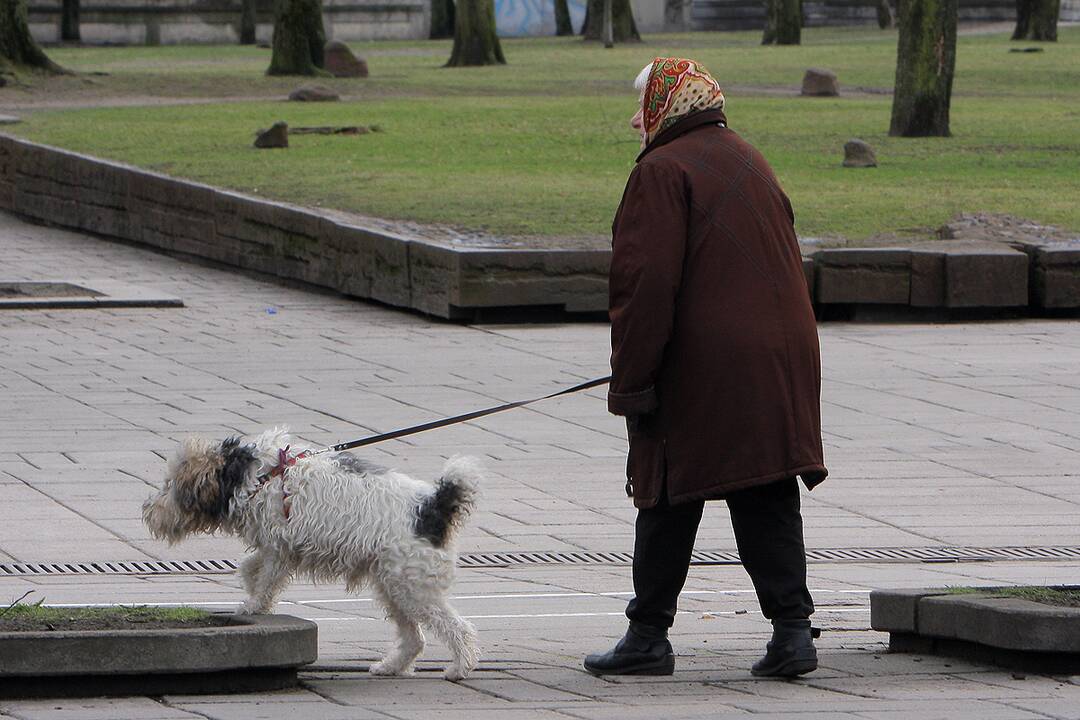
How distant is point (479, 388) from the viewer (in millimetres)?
11594

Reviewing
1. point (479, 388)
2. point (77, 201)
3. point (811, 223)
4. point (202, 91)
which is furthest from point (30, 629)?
point (202, 91)

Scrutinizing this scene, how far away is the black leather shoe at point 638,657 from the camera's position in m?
5.84

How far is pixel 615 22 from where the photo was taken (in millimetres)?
54250

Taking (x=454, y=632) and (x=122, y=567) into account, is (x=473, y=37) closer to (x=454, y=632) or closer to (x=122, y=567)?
(x=122, y=567)

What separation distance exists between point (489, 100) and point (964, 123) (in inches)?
317

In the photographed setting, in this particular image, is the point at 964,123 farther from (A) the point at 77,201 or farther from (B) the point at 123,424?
(B) the point at 123,424

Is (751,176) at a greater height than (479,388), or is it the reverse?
(751,176)

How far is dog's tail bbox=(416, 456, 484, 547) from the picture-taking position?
222 inches

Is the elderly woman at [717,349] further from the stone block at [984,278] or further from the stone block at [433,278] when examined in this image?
the stone block at [984,278]

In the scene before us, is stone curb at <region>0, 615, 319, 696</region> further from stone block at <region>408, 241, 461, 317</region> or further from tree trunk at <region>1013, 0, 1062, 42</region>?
tree trunk at <region>1013, 0, 1062, 42</region>

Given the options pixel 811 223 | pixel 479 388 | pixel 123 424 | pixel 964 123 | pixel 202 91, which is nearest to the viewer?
pixel 123 424

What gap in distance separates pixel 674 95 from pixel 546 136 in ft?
59.6

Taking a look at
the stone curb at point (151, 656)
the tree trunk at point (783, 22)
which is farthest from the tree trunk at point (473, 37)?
the stone curb at point (151, 656)

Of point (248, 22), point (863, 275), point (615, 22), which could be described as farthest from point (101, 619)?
point (248, 22)
